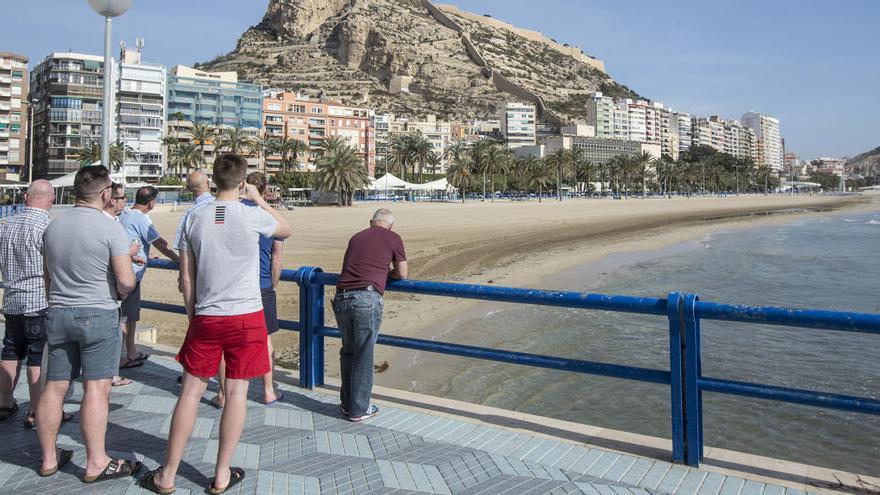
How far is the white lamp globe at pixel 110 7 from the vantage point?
6.46 meters

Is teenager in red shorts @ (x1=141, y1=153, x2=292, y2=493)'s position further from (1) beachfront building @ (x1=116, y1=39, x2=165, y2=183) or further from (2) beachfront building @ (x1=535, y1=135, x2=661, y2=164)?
(2) beachfront building @ (x1=535, y1=135, x2=661, y2=164)

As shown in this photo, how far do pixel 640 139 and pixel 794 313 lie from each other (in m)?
195

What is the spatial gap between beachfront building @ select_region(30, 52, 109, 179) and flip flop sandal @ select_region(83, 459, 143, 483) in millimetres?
88285

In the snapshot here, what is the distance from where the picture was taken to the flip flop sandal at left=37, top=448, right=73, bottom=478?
11.4 feet

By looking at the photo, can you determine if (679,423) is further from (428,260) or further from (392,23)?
(392,23)

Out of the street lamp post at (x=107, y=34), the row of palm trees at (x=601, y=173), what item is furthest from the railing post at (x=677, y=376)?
the row of palm trees at (x=601, y=173)

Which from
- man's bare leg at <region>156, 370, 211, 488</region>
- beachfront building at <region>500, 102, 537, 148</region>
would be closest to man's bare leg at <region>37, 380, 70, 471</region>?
man's bare leg at <region>156, 370, 211, 488</region>

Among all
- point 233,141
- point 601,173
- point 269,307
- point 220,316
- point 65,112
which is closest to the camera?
point 220,316

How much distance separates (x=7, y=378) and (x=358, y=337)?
2412 millimetres

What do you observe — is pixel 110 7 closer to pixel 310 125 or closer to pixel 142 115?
pixel 142 115

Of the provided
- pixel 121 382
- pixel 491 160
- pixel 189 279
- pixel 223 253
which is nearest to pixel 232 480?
pixel 189 279

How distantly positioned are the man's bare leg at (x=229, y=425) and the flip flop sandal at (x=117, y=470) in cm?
57

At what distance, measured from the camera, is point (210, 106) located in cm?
9725

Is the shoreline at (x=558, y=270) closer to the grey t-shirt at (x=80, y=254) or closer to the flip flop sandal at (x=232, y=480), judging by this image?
the flip flop sandal at (x=232, y=480)
